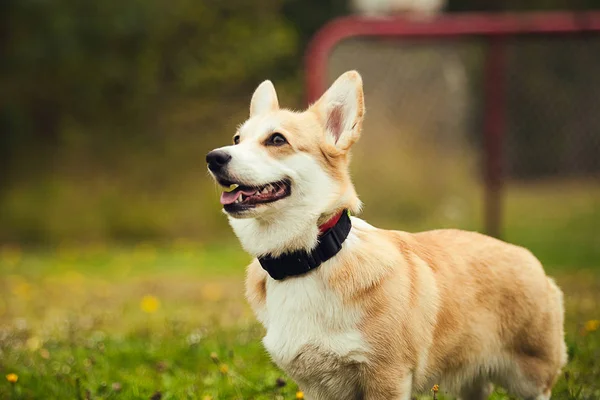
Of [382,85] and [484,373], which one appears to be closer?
[484,373]

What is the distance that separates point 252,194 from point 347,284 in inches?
17.9

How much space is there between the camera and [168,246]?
10195mm

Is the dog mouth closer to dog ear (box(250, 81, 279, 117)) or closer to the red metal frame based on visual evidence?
dog ear (box(250, 81, 279, 117))

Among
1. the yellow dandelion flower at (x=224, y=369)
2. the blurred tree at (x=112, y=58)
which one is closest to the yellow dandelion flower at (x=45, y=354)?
the yellow dandelion flower at (x=224, y=369)

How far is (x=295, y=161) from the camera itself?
9.10ft

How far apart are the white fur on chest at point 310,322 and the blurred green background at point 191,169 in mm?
887

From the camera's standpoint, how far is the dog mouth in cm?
267

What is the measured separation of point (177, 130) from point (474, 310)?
29.3ft

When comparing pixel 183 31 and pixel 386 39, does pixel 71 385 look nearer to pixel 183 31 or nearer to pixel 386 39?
pixel 386 39

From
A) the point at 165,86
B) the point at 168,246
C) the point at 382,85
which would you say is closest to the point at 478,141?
the point at 382,85

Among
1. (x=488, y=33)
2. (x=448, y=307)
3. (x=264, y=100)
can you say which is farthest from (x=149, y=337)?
(x=488, y=33)

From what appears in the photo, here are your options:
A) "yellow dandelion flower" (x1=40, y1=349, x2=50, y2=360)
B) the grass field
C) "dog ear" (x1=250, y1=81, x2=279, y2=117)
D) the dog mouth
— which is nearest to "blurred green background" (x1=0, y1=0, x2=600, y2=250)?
the grass field

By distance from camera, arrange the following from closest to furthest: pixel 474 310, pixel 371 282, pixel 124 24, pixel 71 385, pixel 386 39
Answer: pixel 371 282
pixel 474 310
pixel 71 385
pixel 386 39
pixel 124 24

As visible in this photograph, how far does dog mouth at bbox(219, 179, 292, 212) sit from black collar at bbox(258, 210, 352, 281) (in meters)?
0.20
